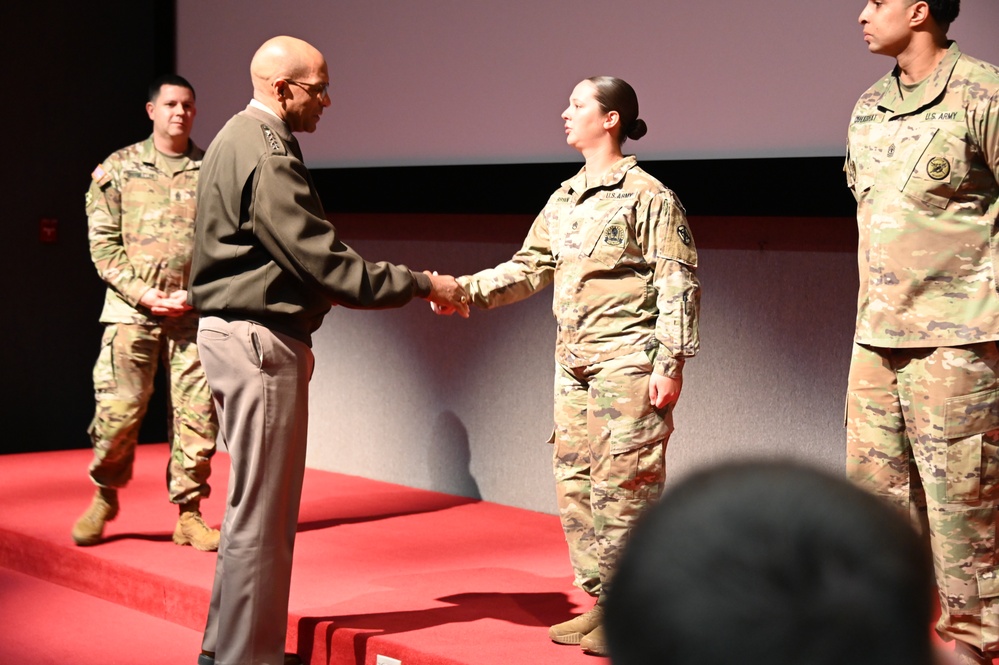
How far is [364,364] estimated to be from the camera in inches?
221

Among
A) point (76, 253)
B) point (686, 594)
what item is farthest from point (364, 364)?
point (686, 594)

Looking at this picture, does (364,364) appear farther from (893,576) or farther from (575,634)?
(893,576)

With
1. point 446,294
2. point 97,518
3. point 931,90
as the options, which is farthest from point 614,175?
point 97,518

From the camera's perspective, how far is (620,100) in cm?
302

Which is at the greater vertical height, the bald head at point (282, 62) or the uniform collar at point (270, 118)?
the bald head at point (282, 62)

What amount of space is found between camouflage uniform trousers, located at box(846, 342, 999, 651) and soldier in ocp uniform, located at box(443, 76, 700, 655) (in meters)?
0.52

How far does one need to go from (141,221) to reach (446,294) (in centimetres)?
166

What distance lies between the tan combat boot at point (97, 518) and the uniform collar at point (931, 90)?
119 inches

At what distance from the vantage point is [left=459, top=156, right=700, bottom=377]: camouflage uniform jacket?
2.91 metres

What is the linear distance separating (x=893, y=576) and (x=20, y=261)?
622 centimetres

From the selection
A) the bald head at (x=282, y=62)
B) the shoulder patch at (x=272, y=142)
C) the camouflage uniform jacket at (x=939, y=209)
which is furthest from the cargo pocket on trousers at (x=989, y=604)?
the bald head at (x=282, y=62)

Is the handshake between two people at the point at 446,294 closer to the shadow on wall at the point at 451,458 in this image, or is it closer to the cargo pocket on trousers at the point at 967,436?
the cargo pocket on trousers at the point at 967,436

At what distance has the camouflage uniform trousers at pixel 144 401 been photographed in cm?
418

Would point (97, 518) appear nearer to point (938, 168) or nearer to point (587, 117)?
point (587, 117)
